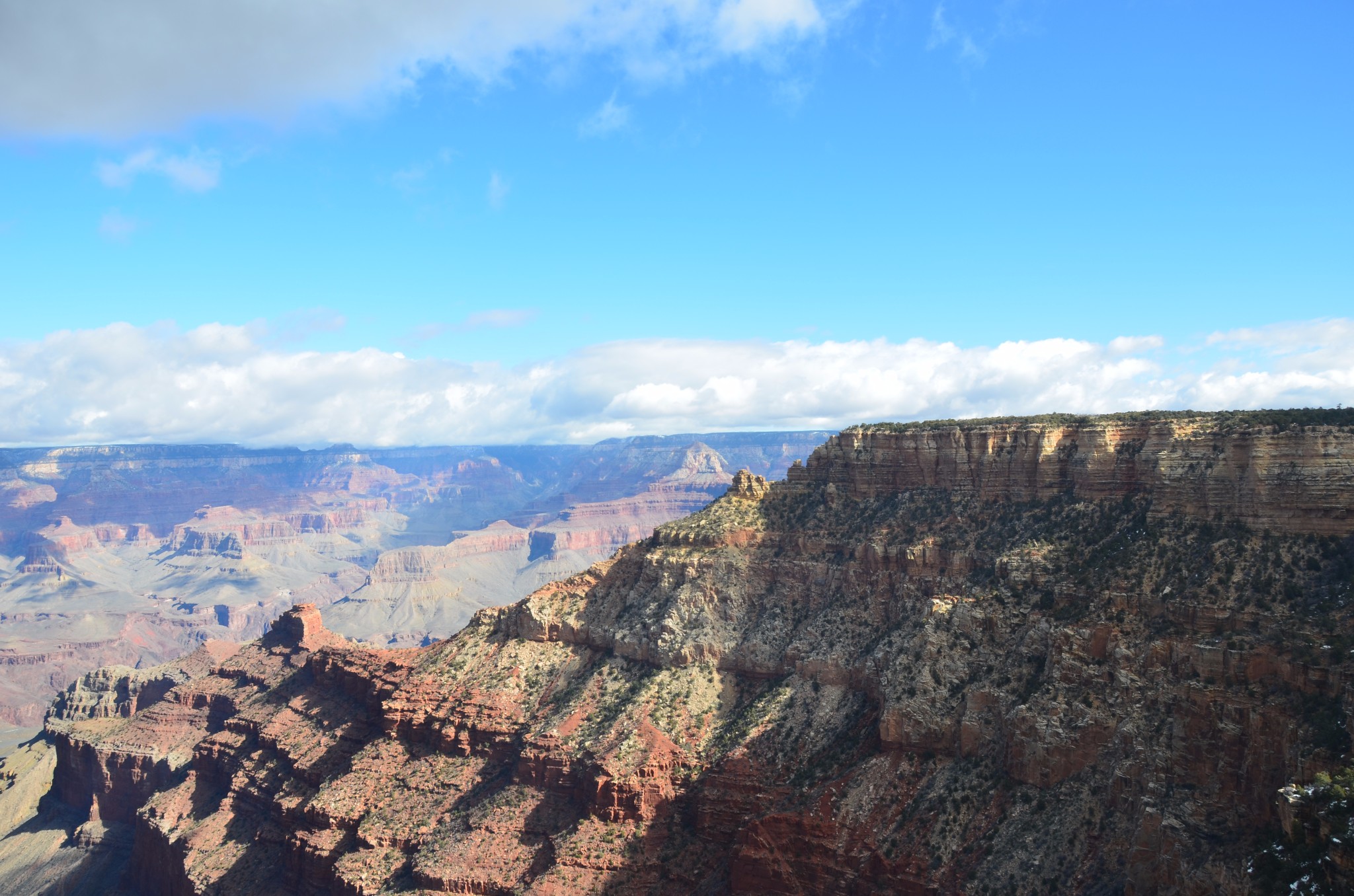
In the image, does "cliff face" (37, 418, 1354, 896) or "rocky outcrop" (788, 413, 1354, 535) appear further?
"rocky outcrop" (788, 413, 1354, 535)

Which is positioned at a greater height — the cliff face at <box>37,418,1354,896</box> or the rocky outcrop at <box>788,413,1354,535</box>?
the rocky outcrop at <box>788,413,1354,535</box>

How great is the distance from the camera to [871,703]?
86.3 m

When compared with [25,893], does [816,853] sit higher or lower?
higher

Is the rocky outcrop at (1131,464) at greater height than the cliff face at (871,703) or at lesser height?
greater

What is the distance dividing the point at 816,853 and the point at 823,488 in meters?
48.5

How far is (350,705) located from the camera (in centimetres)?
12725

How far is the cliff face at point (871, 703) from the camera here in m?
60.1

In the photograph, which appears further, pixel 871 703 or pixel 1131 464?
pixel 871 703

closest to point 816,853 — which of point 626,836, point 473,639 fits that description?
point 626,836

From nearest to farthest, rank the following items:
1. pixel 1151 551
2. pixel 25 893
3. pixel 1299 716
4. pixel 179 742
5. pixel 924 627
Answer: pixel 1299 716 < pixel 1151 551 < pixel 924 627 < pixel 25 893 < pixel 179 742

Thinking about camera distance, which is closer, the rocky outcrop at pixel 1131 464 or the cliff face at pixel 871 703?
the cliff face at pixel 871 703

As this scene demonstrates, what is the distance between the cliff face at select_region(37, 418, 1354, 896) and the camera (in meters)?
60.1

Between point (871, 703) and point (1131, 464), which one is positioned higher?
point (1131, 464)

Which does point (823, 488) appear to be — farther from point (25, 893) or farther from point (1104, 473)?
point (25, 893)
